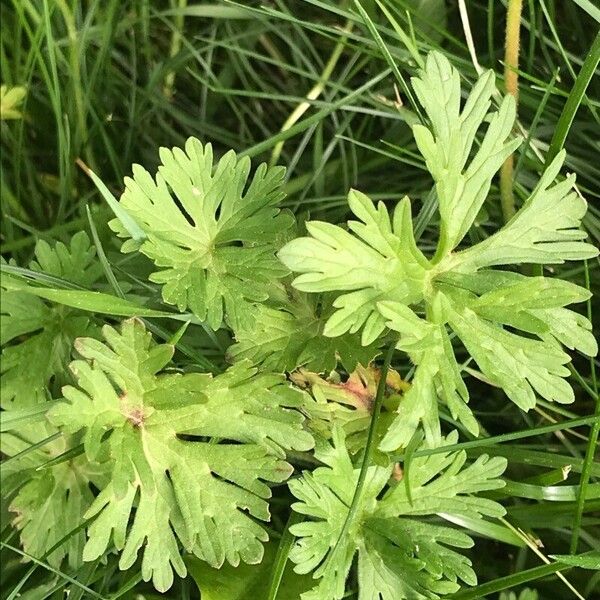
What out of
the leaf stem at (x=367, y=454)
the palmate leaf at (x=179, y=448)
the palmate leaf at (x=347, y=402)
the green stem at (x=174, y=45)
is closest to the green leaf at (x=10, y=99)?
the green stem at (x=174, y=45)

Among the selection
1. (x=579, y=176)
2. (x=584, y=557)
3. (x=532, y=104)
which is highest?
(x=532, y=104)

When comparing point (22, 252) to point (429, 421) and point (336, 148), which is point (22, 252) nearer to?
point (336, 148)

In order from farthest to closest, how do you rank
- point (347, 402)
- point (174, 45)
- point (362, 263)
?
point (174, 45) < point (347, 402) < point (362, 263)

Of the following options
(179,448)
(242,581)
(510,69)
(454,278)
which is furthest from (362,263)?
(242,581)

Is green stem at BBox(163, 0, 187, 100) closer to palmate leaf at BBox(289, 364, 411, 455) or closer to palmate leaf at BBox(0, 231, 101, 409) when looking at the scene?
palmate leaf at BBox(0, 231, 101, 409)

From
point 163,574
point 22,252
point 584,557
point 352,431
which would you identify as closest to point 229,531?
point 163,574

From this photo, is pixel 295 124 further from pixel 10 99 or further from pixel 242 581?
pixel 242 581

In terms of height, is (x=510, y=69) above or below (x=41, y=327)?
above
